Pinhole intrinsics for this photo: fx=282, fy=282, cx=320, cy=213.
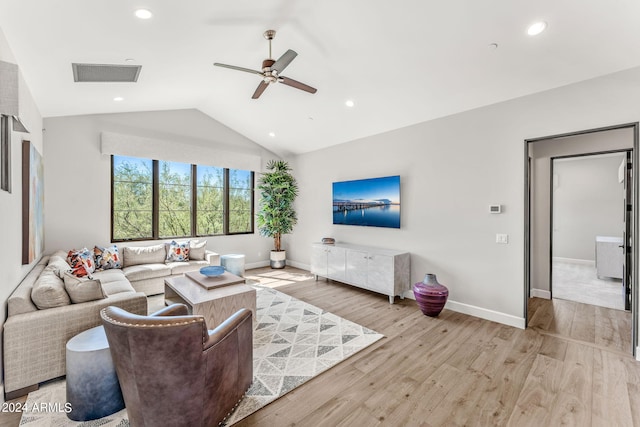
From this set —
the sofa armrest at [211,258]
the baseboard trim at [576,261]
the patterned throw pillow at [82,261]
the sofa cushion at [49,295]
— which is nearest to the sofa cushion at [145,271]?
the patterned throw pillow at [82,261]

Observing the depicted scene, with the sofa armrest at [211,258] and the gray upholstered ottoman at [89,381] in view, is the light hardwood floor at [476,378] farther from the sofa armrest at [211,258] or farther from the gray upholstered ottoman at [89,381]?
the sofa armrest at [211,258]

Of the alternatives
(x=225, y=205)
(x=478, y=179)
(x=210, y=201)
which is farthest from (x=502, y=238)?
(x=210, y=201)

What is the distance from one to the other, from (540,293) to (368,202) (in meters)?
3.04

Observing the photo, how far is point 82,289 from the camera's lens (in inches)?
96.0

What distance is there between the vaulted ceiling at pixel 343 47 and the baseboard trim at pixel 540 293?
3.08 m

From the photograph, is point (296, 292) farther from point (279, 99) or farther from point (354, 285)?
point (279, 99)

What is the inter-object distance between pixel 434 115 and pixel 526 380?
128 inches

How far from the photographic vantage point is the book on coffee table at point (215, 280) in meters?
3.29

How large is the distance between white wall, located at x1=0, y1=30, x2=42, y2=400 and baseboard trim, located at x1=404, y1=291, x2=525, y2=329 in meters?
4.54

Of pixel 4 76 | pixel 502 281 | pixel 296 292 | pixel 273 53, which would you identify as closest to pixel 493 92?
pixel 502 281

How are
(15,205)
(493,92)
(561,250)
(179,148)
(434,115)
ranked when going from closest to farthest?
1. (15,205)
2. (493,92)
3. (434,115)
4. (179,148)
5. (561,250)

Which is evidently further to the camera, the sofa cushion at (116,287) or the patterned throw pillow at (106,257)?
the patterned throw pillow at (106,257)

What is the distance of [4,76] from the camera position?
5.79 ft

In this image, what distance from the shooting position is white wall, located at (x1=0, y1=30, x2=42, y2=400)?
2.14 meters
